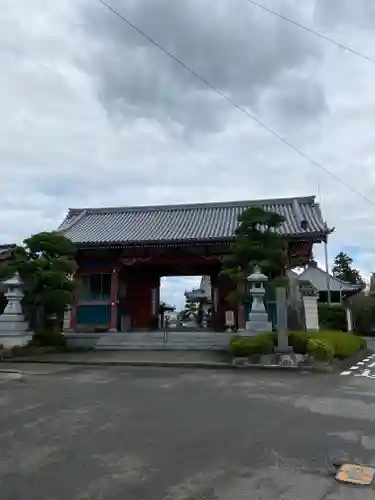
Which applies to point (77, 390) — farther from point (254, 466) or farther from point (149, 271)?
point (149, 271)

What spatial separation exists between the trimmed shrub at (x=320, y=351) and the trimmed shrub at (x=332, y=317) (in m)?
22.0

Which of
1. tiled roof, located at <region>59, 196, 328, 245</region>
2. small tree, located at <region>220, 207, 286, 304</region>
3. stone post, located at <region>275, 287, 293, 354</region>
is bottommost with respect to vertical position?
stone post, located at <region>275, 287, 293, 354</region>

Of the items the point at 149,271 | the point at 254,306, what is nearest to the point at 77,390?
the point at 254,306

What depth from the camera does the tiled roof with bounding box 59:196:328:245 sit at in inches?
779

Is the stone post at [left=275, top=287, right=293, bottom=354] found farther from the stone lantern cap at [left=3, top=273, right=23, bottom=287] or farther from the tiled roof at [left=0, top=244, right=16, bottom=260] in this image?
the tiled roof at [left=0, top=244, right=16, bottom=260]

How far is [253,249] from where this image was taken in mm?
15445

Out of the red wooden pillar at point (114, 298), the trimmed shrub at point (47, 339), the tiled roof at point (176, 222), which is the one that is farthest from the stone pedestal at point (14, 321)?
the tiled roof at point (176, 222)

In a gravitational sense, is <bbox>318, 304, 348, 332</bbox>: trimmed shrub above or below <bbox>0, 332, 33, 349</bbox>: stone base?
above

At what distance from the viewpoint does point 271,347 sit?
1289 centimetres

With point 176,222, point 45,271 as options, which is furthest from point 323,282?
point 45,271

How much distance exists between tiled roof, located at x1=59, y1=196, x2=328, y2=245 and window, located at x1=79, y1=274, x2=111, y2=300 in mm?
1819

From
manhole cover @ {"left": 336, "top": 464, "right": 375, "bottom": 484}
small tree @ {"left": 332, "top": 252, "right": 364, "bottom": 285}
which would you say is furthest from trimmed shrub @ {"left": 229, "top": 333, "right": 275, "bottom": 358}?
small tree @ {"left": 332, "top": 252, "right": 364, "bottom": 285}

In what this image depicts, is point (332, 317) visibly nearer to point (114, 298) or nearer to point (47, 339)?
point (114, 298)

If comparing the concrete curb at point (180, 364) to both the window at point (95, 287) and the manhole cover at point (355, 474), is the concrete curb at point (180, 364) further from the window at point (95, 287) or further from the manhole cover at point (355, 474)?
the manhole cover at point (355, 474)
